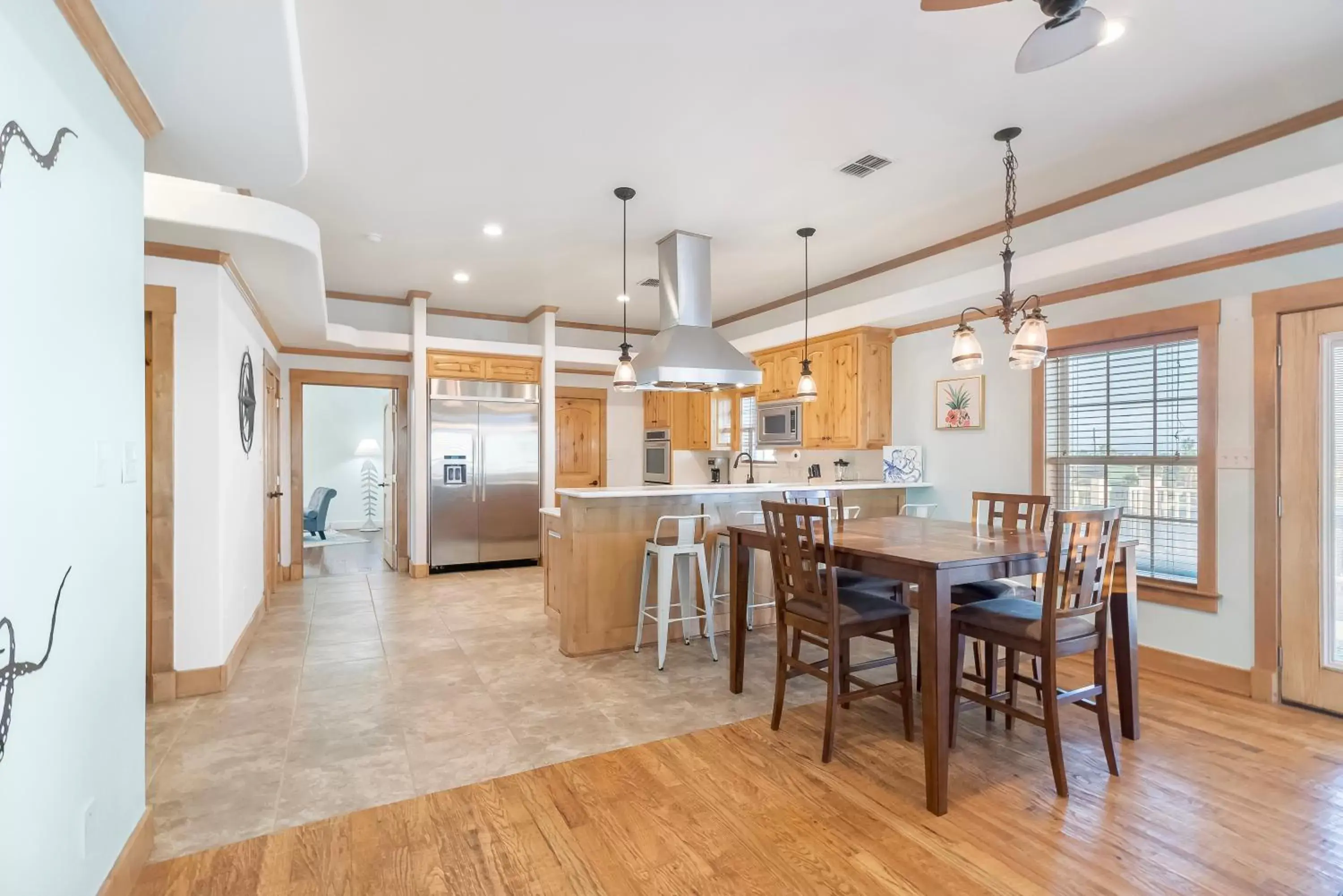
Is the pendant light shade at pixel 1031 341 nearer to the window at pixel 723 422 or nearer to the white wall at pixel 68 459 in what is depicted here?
the white wall at pixel 68 459

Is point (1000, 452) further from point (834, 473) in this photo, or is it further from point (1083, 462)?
point (834, 473)

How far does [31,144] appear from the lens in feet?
4.45

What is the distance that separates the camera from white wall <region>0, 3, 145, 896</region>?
1310mm

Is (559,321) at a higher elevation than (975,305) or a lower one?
higher

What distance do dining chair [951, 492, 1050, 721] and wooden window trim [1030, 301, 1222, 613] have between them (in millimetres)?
784

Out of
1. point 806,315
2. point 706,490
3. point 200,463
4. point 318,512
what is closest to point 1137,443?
point 706,490

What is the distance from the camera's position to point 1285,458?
315 centimetres

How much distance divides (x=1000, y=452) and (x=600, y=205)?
124 inches

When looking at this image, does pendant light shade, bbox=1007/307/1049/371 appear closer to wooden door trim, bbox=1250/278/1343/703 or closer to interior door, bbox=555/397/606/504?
wooden door trim, bbox=1250/278/1343/703

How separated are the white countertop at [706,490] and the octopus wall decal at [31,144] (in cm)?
276

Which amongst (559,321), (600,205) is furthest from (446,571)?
(600,205)

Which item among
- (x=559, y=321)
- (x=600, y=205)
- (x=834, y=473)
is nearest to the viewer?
(x=600, y=205)

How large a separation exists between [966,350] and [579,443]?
211 inches

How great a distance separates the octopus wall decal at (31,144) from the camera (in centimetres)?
125
